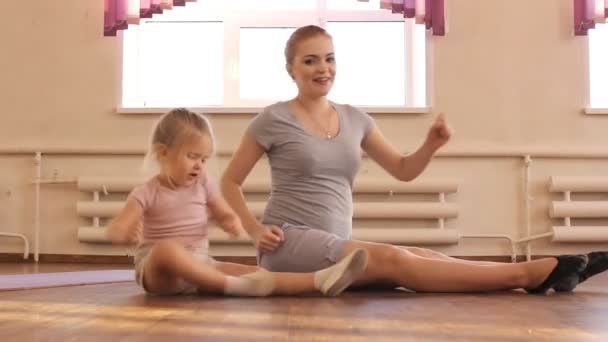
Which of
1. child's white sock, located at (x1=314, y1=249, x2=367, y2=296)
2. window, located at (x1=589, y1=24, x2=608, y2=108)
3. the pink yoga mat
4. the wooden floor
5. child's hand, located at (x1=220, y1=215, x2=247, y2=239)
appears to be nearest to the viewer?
the wooden floor

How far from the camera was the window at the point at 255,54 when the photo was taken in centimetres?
339

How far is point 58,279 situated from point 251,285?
816 millimetres

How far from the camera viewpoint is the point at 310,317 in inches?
50.0

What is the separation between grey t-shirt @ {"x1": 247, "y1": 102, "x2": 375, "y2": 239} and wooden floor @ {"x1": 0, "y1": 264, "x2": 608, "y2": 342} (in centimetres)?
21

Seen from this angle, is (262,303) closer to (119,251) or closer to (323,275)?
(323,275)

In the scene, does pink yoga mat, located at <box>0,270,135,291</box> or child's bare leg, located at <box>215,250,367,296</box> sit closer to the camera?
child's bare leg, located at <box>215,250,367,296</box>

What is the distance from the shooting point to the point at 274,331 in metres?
1.11

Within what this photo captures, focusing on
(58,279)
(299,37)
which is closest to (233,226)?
(299,37)

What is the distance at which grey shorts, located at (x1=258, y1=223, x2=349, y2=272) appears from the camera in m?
1.72

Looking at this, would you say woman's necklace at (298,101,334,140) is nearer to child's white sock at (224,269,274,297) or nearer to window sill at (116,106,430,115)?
child's white sock at (224,269,274,297)

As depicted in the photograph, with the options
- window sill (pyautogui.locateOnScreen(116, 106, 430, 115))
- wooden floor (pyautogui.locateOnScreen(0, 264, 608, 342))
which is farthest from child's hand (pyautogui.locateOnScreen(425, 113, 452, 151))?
window sill (pyautogui.locateOnScreen(116, 106, 430, 115))

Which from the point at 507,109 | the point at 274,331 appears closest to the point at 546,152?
the point at 507,109

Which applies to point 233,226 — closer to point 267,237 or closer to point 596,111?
point 267,237

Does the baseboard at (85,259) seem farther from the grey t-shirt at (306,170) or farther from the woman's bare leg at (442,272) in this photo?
the woman's bare leg at (442,272)
